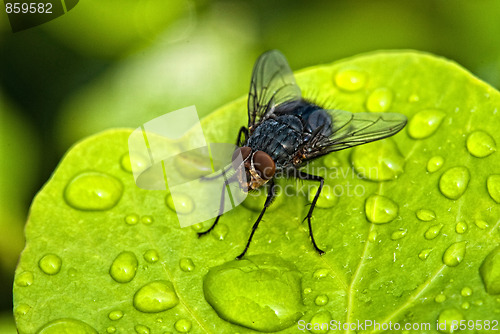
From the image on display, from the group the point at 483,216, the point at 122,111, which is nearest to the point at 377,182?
the point at 483,216

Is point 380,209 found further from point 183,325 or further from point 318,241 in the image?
point 183,325

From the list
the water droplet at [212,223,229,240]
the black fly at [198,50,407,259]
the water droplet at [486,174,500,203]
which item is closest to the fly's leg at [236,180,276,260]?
the black fly at [198,50,407,259]

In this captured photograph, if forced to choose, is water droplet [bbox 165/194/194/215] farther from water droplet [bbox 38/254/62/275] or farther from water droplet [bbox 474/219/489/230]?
water droplet [bbox 474/219/489/230]

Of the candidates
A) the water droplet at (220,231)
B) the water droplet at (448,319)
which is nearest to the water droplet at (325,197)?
the water droplet at (220,231)

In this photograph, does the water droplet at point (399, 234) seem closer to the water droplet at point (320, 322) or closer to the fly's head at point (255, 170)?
the water droplet at point (320, 322)

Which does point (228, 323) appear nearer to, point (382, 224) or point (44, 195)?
point (382, 224)

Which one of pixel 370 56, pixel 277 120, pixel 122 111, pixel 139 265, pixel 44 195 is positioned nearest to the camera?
pixel 139 265
